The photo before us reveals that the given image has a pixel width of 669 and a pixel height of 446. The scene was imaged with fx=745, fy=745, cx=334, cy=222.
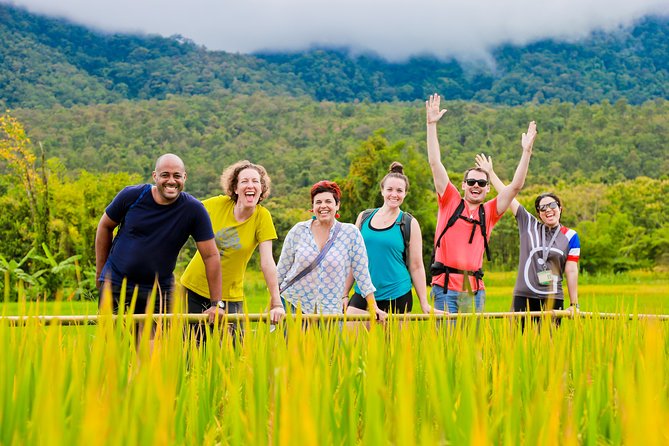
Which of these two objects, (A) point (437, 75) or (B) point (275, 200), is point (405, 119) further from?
(A) point (437, 75)

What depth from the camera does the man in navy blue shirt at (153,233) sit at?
3994mm

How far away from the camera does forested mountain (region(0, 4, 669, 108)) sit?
399 ft

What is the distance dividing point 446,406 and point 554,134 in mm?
85673

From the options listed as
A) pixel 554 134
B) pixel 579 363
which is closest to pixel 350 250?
pixel 579 363

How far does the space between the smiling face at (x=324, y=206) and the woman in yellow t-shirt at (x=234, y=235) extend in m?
0.30

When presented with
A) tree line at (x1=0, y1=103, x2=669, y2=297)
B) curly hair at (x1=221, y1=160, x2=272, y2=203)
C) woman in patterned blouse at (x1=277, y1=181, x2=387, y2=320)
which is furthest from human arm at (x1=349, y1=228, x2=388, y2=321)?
tree line at (x1=0, y1=103, x2=669, y2=297)

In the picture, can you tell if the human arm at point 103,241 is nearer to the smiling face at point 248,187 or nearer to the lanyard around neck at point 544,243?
the smiling face at point 248,187

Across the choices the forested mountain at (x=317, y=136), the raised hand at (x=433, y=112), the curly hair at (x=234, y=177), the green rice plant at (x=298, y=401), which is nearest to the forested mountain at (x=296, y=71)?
the forested mountain at (x=317, y=136)

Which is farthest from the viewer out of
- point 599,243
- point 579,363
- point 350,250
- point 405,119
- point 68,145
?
point 405,119

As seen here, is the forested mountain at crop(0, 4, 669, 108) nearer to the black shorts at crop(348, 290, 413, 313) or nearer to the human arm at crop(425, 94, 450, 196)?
the human arm at crop(425, 94, 450, 196)

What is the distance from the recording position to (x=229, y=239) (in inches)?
179

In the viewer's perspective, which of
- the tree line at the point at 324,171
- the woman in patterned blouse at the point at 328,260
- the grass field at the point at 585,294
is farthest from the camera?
the tree line at the point at 324,171

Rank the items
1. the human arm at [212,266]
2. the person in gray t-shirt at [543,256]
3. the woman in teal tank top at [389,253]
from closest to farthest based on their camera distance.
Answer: the human arm at [212,266]
the woman in teal tank top at [389,253]
the person in gray t-shirt at [543,256]

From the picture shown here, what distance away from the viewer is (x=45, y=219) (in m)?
20.2
